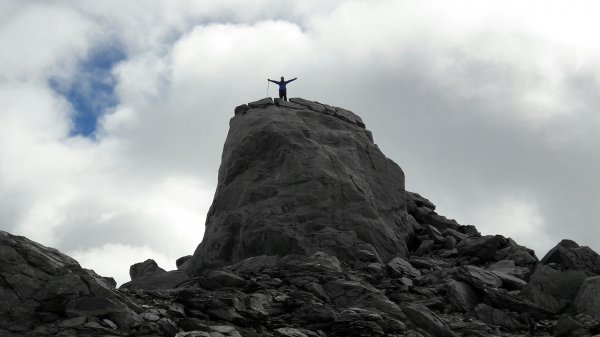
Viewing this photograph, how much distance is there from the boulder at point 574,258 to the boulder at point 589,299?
4423 millimetres

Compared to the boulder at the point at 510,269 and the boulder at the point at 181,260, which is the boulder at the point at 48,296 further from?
the boulder at the point at 181,260

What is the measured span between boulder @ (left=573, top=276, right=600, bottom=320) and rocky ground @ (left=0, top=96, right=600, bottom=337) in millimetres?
39

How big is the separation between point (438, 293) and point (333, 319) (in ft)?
21.2

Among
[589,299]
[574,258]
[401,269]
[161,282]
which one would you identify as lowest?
[589,299]

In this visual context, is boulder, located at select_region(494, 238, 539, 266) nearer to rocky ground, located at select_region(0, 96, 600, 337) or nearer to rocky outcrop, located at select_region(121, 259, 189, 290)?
rocky ground, located at select_region(0, 96, 600, 337)

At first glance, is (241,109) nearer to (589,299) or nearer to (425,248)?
(425,248)

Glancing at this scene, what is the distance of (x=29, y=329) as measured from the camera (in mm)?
18453

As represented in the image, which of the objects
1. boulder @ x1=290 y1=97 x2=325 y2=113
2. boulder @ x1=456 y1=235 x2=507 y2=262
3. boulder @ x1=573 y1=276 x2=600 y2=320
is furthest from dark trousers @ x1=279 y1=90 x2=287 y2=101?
boulder @ x1=573 y1=276 x2=600 y2=320

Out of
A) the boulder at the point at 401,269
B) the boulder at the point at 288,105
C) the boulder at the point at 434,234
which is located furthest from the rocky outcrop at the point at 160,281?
the boulder at the point at 288,105

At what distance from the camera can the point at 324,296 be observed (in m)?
25.0

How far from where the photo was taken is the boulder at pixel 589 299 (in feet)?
84.6

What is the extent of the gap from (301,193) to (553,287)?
1251 centimetres

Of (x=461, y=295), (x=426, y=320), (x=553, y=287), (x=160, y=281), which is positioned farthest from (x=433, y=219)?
(x=426, y=320)

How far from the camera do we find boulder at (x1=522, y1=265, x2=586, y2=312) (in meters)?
27.3
